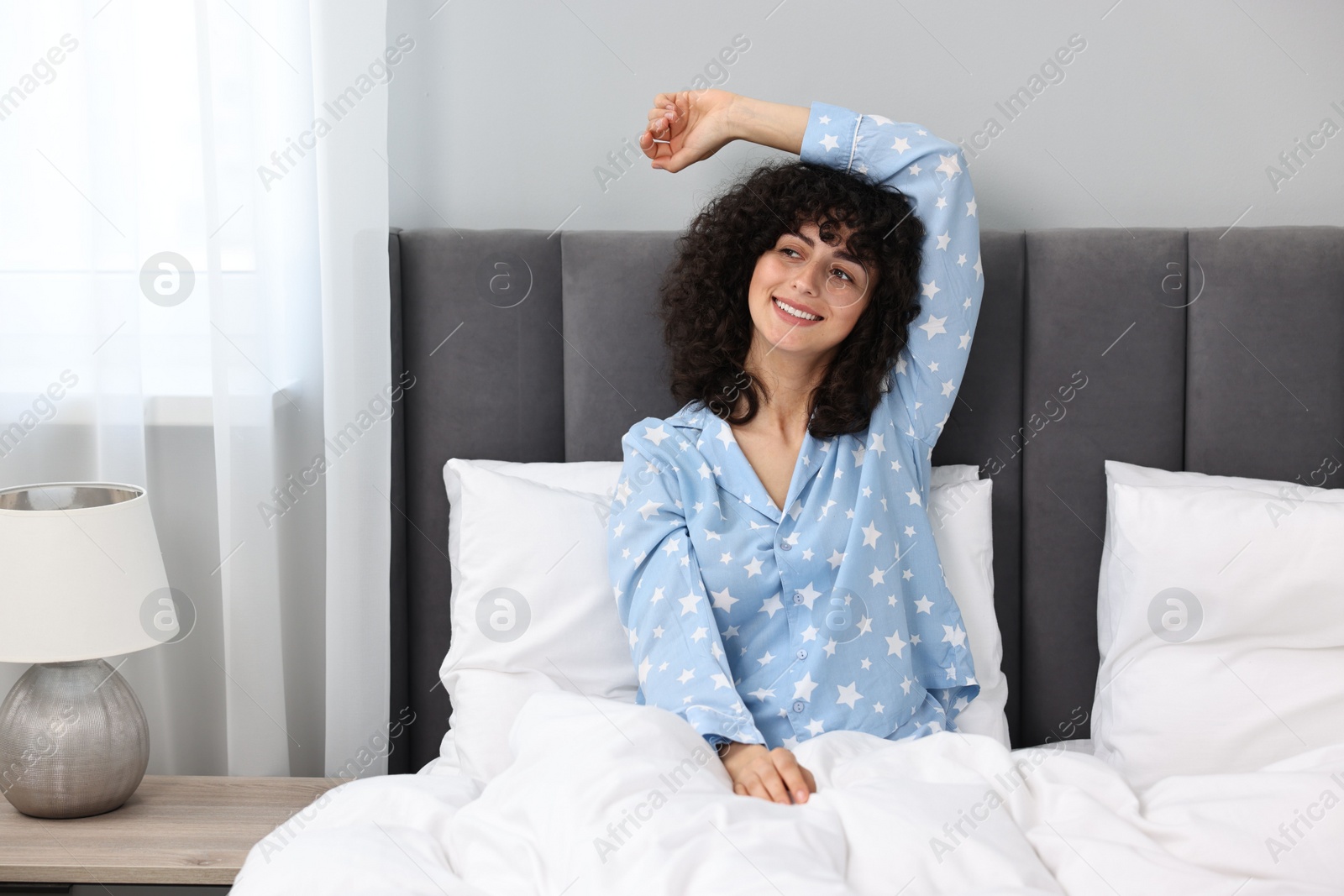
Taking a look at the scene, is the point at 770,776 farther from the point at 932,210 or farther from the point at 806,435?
the point at 932,210

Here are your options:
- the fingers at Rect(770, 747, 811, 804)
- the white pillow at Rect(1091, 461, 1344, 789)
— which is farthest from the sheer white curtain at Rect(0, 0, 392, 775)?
the white pillow at Rect(1091, 461, 1344, 789)

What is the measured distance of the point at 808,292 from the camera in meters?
1.34

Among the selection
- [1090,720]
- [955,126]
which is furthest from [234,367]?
[1090,720]

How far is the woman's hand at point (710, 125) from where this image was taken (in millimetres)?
1403

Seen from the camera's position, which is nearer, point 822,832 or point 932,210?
point 822,832

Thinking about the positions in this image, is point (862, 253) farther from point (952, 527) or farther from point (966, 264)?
point (952, 527)

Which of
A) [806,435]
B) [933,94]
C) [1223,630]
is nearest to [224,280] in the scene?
[806,435]

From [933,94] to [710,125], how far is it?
41 centimetres

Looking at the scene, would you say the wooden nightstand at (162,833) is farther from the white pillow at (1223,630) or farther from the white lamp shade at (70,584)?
the white pillow at (1223,630)

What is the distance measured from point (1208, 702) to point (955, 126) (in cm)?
92

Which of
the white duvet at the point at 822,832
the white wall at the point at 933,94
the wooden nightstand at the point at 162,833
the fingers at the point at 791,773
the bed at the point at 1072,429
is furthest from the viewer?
the white wall at the point at 933,94

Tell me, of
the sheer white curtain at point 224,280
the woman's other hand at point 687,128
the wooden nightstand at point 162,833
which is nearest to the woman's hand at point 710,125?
the woman's other hand at point 687,128

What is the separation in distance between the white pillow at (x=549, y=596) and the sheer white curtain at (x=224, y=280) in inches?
6.0

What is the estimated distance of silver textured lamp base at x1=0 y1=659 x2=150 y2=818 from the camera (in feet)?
4.16
